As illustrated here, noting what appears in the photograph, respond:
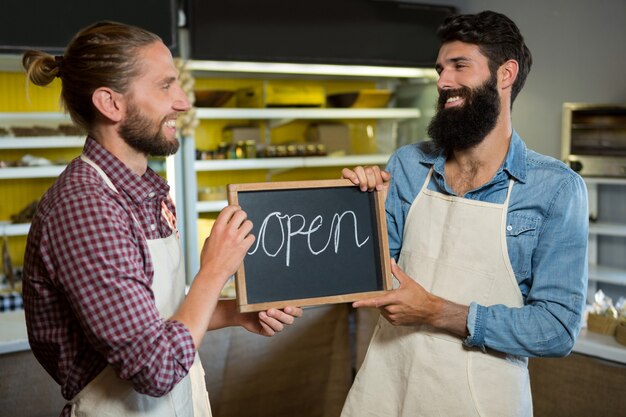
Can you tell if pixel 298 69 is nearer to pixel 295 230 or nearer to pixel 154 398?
pixel 295 230

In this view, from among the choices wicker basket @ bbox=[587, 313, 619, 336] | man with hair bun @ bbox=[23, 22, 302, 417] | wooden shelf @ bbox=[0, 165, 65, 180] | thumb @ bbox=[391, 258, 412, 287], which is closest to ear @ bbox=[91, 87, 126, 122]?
man with hair bun @ bbox=[23, 22, 302, 417]

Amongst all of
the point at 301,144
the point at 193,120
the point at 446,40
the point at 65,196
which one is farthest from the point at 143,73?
the point at 301,144

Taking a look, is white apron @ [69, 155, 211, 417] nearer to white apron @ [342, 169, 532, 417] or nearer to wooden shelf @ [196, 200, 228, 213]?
white apron @ [342, 169, 532, 417]

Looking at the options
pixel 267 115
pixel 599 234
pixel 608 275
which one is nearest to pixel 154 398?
pixel 267 115

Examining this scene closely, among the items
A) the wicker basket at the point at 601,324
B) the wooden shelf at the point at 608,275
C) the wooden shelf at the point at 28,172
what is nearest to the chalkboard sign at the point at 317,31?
the wooden shelf at the point at 28,172

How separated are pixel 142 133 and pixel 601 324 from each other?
1.92m

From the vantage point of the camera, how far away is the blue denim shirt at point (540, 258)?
5.20 feet

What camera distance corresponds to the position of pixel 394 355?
5.93 feet

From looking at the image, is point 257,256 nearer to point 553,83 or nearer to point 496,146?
point 496,146

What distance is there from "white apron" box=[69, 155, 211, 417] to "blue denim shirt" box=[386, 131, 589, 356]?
0.68 metres

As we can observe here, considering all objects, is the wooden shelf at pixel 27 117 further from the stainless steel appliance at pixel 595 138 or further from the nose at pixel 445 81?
the stainless steel appliance at pixel 595 138

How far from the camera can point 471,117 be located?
1.70 metres

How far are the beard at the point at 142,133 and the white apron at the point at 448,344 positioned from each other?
715 millimetres

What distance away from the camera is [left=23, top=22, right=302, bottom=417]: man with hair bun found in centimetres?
120
